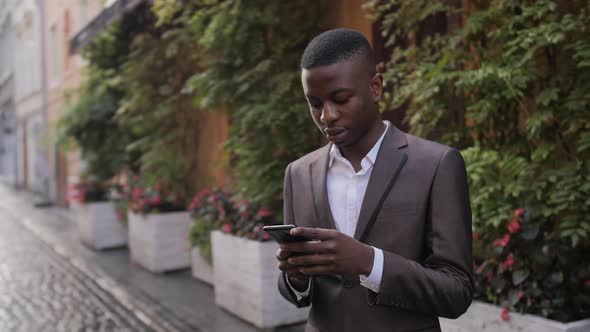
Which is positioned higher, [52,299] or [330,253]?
Result: [330,253]

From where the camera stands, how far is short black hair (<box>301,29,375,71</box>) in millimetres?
1517

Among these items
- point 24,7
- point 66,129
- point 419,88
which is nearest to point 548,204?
point 419,88

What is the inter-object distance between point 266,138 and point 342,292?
14.5 ft

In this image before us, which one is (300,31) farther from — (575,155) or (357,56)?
(357,56)

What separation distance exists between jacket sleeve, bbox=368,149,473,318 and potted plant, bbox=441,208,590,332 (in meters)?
1.87

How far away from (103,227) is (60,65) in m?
10.7

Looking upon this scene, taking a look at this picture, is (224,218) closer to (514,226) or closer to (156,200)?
(156,200)

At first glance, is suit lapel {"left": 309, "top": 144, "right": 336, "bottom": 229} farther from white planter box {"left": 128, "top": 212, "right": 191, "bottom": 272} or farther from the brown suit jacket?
white planter box {"left": 128, "top": 212, "right": 191, "bottom": 272}

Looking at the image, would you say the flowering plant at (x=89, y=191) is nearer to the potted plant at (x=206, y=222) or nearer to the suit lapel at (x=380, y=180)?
the potted plant at (x=206, y=222)

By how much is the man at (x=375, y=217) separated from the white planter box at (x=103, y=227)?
387 inches

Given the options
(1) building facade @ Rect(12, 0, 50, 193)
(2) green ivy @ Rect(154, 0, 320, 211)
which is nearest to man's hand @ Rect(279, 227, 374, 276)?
(2) green ivy @ Rect(154, 0, 320, 211)

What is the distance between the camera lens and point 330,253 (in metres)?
1.34

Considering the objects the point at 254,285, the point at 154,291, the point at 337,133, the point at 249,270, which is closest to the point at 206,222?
the point at 154,291

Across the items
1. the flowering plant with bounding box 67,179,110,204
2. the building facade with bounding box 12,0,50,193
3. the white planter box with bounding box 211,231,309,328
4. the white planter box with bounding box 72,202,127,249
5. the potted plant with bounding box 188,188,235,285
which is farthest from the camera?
the building facade with bounding box 12,0,50,193
